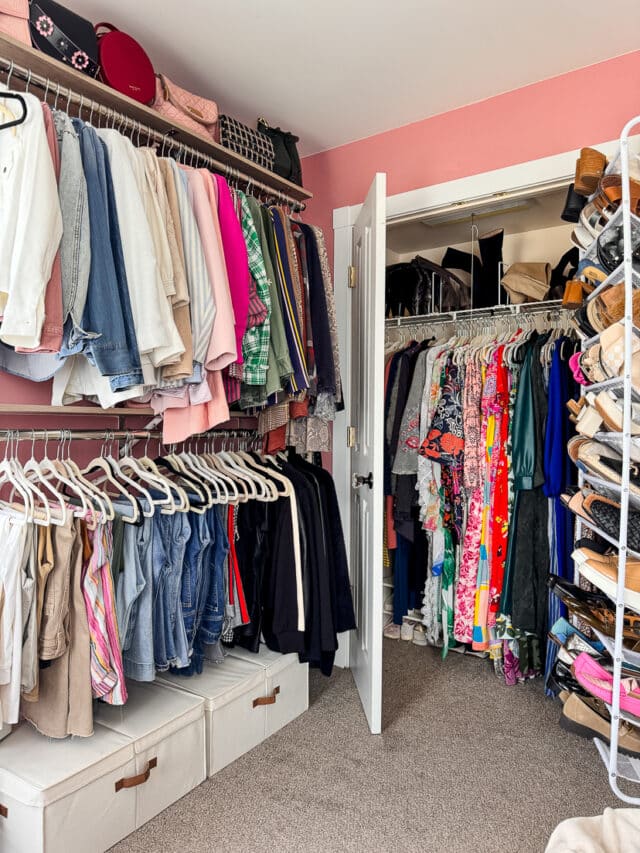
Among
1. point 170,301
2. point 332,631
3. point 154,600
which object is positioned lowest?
point 332,631

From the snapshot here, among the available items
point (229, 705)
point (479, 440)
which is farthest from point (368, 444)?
point (229, 705)

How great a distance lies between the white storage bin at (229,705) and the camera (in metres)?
1.91

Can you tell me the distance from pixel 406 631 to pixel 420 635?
0.08 m

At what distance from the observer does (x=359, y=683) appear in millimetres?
2459

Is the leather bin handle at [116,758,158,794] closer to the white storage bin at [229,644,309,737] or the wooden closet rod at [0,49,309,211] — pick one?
the white storage bin at [229,644,309,737]

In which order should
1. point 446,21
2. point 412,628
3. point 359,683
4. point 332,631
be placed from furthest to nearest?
point 412,628, point 359,683, point 332,631, point 446,21

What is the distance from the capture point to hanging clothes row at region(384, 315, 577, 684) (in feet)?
8.26

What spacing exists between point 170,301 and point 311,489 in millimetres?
854

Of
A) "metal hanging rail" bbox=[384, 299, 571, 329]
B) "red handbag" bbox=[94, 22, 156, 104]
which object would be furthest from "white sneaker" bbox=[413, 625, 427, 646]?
"red handbag" bbox=[94, 22, 156, 104]

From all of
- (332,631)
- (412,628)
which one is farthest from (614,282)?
(412,628)

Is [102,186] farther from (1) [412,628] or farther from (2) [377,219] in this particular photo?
(1) [412,628]

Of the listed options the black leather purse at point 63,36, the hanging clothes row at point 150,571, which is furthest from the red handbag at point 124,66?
the hanging clothes row at point 150,571

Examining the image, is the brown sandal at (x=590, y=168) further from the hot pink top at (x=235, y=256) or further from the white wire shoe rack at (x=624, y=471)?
the hot pink top at (x=235, y=256)

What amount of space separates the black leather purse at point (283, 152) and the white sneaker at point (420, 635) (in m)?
2.25
